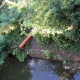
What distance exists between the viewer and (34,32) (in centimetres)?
706

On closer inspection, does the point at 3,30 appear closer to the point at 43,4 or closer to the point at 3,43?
the point at 3,43

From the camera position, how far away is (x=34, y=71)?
7.54 meters

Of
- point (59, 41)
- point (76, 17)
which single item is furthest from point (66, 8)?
point (59, 41)

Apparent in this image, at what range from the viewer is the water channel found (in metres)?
7.10

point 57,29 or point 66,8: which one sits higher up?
point 66,8

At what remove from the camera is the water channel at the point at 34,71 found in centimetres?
710

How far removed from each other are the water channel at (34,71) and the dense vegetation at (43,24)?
0.36 m

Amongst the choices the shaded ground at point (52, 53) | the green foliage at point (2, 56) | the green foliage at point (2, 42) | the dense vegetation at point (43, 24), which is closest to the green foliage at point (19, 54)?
the dense vegetation at point (43, 24)

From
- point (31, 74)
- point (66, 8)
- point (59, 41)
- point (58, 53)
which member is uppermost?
point (66, 8)

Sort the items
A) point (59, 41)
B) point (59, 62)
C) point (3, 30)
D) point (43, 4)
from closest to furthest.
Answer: point (43, 4) < point (59, 41) < point (59, 62) < point (3, 30)

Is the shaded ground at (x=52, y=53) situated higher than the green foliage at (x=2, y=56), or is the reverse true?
the green foliage at (x=2, y=56)

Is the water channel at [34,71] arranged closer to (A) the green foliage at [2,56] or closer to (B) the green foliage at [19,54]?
(B) the green foliage at [19,54]

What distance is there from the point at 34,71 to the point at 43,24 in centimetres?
207

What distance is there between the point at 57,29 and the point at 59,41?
2.48 ft
